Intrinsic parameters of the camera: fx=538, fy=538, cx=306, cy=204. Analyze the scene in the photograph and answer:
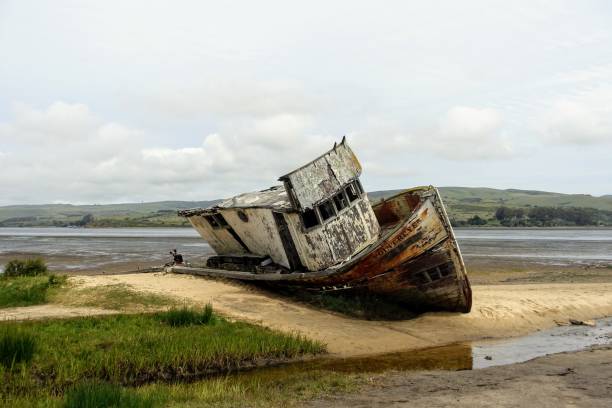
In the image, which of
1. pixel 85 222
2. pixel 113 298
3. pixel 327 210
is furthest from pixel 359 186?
pixel 85 222

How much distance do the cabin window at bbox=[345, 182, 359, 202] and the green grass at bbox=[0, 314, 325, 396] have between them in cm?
563

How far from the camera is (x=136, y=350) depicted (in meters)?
9.72

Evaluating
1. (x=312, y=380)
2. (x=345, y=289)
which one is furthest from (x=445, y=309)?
(x=312, y=380)

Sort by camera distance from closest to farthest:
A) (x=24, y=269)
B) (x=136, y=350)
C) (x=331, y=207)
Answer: (x=136, y=350)
(x=331, y=207)
(x=24, y=269)

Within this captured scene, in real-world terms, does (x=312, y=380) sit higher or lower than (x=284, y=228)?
lower

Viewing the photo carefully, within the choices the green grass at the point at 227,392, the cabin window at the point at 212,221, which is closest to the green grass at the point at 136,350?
the green grass at the point at 227,392

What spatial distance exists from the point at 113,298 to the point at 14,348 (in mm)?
5545

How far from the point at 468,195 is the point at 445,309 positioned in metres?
162

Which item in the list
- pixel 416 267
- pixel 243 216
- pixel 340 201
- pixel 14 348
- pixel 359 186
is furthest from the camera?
pixel 243 216

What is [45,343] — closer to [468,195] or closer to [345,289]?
[345,289]

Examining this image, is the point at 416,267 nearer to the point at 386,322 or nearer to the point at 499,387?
the point at 386,322

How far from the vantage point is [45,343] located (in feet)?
31.5

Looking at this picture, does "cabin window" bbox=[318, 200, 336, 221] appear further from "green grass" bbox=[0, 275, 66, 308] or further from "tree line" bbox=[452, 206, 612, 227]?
"tree line" bbox=[452, 206, 612, 227]

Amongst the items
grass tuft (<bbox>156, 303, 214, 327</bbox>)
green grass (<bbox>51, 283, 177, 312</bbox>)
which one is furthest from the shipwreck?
grass tuft (<bbox>156, 303, 214, 327</bbox>)
